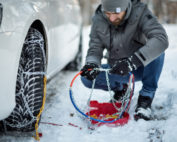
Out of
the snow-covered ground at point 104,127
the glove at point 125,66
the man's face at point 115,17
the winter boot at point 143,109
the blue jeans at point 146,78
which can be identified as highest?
the man's face at point 115,17

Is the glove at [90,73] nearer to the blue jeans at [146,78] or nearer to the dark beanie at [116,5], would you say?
the blue jeans at [146,78]

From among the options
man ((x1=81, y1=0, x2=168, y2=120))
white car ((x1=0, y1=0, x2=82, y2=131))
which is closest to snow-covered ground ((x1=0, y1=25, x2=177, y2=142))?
man ((x1=81, y1=0, x2=168, y2=120))

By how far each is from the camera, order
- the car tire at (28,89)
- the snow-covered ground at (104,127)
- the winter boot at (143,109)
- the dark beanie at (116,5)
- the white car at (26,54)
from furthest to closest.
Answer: the winter boot at (143,109)
the dark beanie at (116,5)
the snow-covered ground at (104,127)
the car tire at (28,89)
the white car at (26,54)

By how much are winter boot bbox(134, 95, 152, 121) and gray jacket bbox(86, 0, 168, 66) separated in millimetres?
464

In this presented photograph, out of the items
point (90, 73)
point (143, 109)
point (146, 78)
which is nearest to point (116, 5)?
point (90, 73)

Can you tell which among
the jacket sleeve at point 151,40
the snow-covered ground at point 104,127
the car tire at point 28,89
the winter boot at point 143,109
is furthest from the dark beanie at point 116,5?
the snow-covered ground at point 104,127

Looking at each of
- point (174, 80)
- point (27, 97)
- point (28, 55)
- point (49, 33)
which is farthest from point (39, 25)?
point (174, 80)

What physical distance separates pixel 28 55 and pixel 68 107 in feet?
3.11

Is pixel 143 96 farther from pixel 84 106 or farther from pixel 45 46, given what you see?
pixel 45 46

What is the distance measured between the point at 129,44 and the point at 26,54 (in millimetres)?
982

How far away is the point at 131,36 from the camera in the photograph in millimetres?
2229

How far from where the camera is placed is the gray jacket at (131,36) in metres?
1.98

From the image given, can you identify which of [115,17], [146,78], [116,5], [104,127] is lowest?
[104,127]

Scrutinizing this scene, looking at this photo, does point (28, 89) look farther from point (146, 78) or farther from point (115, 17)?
point (146, 78)
